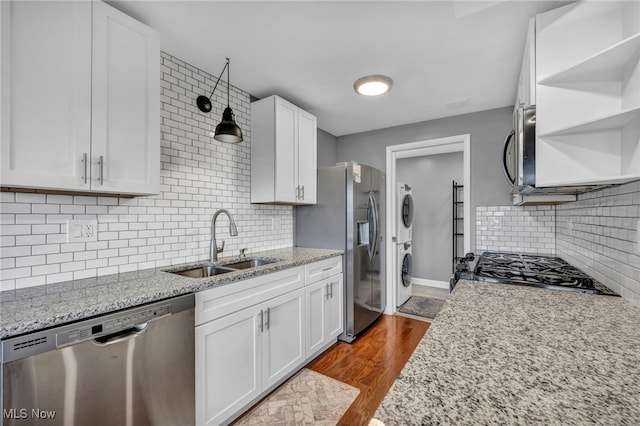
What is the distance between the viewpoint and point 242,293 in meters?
1.72

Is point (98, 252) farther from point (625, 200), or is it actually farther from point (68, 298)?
point (625, 200)

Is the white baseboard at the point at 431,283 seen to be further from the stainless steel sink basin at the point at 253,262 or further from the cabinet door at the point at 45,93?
the cabinet door at the point at 45,93

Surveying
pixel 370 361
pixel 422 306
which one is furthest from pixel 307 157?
pixel 422 306

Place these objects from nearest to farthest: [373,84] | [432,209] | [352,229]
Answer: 1. [373,84]
2. [352,229]
3. [432,209]

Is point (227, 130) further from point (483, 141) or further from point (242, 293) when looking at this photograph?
point (483, 141)

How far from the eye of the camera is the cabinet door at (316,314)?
2.31m

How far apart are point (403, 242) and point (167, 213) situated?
2879mm

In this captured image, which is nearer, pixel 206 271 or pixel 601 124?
pixel 601 124

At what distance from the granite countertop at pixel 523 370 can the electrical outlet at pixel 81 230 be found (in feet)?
5.89

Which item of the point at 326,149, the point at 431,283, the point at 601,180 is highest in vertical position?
the point at 326,149

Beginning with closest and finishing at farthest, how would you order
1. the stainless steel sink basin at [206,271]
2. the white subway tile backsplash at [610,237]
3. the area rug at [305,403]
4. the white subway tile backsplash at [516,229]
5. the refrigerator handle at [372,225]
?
1. the white subway tile backsplash at [610,237]
2. the area rug at [305,403]
3. the stainless steel sink basin at [206,271]
4. the white subway tile backsplash at [516,229]
5. the refrigerator handle at [372,225]

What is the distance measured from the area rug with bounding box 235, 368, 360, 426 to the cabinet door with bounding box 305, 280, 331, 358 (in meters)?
0.25

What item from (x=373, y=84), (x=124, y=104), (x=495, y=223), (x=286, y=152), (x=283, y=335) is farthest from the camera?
(x=495, y=223)

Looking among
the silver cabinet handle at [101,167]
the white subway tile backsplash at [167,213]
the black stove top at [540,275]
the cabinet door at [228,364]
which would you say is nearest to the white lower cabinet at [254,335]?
the cabinet door at [228,364]
